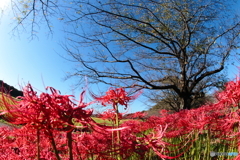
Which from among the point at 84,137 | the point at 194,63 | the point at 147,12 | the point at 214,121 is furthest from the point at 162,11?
the point at 84,137

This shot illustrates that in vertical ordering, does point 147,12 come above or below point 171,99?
above

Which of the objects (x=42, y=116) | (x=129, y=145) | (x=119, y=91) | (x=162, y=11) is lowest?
(x=129, y=145)

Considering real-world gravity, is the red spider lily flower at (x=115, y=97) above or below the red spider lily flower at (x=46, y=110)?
above

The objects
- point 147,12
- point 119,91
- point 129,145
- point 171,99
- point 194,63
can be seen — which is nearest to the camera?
point 129,145

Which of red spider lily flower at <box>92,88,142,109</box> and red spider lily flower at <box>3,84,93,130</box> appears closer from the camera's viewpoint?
red spider lily flower at <box>3,84,93,130</box>

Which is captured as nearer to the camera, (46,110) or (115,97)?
(46,110)

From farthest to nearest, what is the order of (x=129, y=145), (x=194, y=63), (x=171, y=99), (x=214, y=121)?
(x=171, y=99) < (x=194, y=63) < (x=214, y=121) < (x=129, y=145)

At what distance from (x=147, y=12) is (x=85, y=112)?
959 cm

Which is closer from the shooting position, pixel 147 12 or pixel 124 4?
pixel 124 4

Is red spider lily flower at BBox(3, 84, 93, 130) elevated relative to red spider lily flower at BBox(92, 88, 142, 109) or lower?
lower

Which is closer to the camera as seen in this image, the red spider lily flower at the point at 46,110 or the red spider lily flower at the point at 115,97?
the red spider lily flower at the point at 46,110

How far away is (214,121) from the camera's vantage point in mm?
2275

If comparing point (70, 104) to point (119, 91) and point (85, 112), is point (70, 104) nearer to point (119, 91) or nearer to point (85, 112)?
point (85, 112)

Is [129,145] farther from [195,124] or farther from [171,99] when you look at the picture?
[171,99]
